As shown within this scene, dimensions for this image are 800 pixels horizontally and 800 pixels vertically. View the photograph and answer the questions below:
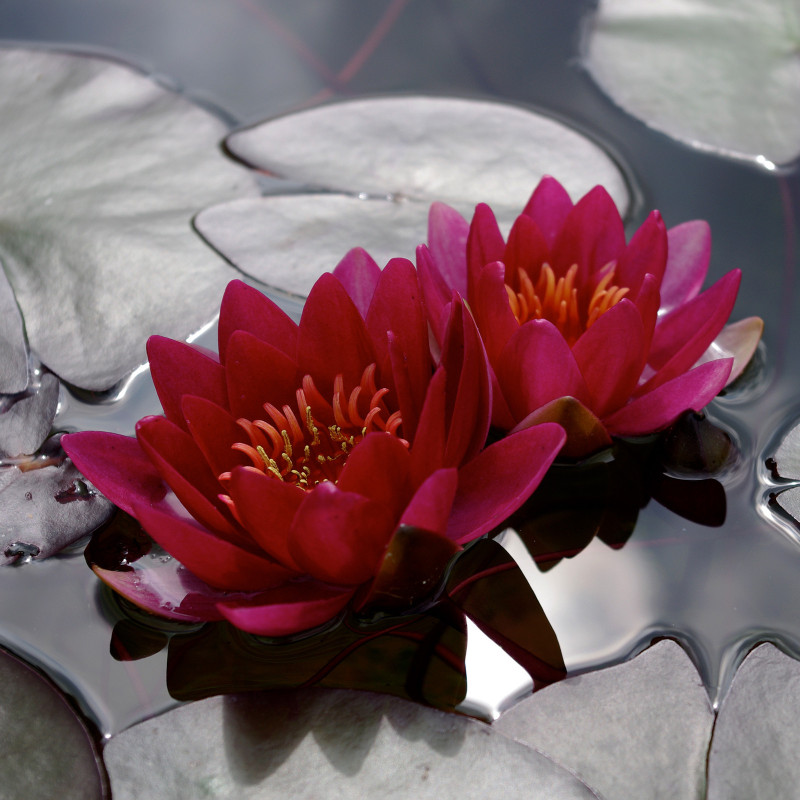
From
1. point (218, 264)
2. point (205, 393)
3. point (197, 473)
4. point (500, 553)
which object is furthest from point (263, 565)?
point (218, 264)

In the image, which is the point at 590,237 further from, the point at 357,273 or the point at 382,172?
the point at 382,172

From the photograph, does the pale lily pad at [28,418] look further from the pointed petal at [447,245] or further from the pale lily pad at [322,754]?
the pointed petal at [447,245]

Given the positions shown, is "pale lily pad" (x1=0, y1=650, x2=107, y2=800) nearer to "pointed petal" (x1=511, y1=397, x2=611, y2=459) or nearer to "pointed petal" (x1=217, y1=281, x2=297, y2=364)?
"pointed petal" (x1=217, y1=281, x2=297, y2=364)

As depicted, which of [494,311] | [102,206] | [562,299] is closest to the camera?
[494,311]

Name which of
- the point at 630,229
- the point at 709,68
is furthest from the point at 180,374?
the point at 709,68

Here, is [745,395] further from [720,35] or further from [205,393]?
[720,35]

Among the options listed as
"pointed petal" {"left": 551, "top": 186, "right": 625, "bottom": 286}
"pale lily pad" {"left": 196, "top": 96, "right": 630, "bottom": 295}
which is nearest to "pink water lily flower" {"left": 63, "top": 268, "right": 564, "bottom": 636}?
"pointed petal" {"left": 551, "top": 186, "right": 625, "bottom": 286}
